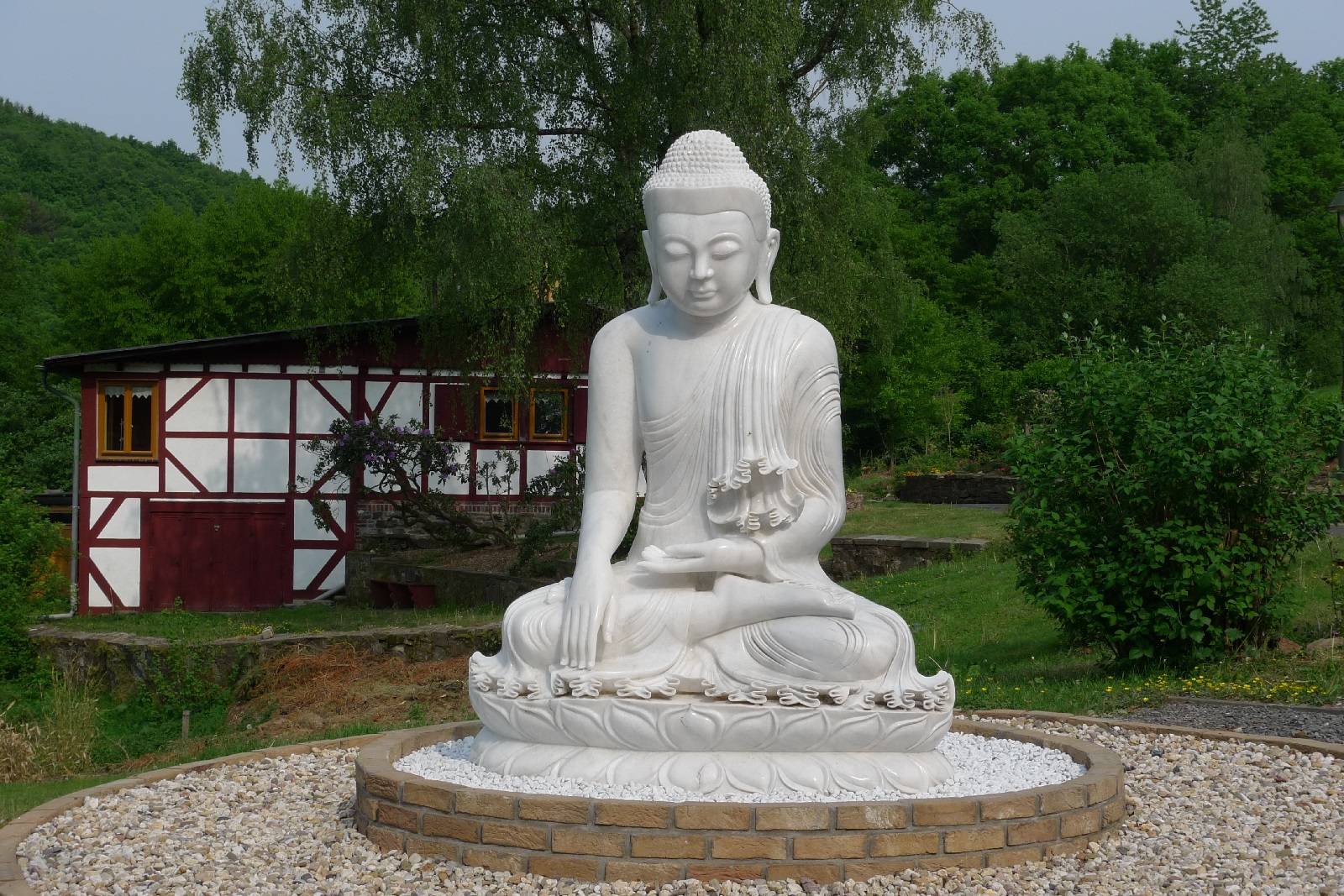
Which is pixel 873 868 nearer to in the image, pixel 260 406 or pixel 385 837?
pixel 385 837

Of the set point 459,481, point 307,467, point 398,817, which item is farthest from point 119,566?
point 398,817

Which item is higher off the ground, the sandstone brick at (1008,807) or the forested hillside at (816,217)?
the forested hillside at (816,217)

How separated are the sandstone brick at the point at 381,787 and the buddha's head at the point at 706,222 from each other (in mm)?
2143

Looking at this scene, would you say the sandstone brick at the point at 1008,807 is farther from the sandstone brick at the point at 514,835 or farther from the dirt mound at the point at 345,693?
the dirt mound at the point at 345,693

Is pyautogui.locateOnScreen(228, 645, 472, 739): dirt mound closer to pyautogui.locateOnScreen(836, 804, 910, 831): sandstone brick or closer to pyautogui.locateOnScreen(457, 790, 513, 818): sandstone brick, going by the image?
pyautogui.locateOnScreen(457, 790, 513, 818): sandstone brick

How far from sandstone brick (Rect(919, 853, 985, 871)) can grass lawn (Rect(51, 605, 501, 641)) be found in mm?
9984

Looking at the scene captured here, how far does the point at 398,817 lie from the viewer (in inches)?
185

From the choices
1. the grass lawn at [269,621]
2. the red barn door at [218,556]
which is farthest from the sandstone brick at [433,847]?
the red barn door at [218,556]

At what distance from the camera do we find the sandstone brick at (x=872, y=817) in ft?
14.2

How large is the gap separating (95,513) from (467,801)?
17300mm

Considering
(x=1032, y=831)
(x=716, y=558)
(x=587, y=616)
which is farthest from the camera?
(x=716, y=558)

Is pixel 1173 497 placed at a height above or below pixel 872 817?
above

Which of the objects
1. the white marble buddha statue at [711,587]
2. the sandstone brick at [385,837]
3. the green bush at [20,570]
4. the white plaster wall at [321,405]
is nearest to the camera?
the sandstone brick at [385,837]

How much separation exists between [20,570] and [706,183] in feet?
41.6
